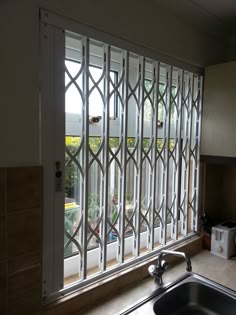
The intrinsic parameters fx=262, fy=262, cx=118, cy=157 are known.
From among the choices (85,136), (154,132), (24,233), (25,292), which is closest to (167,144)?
(154,132)

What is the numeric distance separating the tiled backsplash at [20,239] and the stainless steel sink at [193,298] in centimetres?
55

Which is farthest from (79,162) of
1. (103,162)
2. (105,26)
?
(105,26)

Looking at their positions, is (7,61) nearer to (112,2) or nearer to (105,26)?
(105,26)

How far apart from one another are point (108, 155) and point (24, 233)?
52cm

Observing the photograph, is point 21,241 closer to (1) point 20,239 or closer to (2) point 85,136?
(1) point 20,239

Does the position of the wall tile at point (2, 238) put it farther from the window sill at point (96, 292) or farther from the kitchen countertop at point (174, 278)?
the kitchen countertop at point (174, 278)

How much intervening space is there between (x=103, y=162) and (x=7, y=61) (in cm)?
60

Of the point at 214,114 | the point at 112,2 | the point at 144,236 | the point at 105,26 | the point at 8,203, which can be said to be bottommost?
the point at 144,236

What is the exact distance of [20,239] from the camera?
3.24 feet

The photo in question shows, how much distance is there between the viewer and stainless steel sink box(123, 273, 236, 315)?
131 centimetres

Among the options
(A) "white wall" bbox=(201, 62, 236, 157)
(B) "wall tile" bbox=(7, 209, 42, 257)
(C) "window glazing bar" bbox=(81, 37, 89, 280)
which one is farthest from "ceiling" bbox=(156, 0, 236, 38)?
(B) "wall tile" bbox=(7, 209, 42, 257)

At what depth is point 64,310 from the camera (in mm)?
1123

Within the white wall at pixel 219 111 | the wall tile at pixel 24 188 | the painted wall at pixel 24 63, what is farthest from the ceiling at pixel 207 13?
the wall tile at pixel 24 188

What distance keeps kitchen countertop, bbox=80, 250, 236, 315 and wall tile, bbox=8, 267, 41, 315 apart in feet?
0.86
